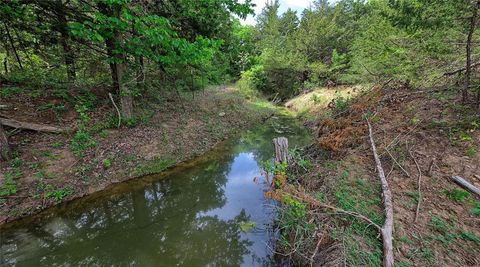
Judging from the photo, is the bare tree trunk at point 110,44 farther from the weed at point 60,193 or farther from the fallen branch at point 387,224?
the fallen branch at point 387,224

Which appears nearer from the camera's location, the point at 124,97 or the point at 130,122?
the point at 124,97

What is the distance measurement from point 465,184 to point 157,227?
544cm

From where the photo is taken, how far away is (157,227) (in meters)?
4.83

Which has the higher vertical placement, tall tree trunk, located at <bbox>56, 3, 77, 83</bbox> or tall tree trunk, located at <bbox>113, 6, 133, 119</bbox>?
tall tree trunk, located at <bbox>56, 3, 77, 83</bbox>

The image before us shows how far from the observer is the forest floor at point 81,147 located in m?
5.27

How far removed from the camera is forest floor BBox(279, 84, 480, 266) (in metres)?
3.12

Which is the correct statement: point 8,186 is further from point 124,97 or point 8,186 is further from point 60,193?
point 124,97

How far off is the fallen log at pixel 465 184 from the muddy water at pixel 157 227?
3222 millimetres

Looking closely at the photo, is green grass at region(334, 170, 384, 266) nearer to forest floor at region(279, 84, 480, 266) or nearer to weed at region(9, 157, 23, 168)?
forest floor at region(279, 84, 480, 266)

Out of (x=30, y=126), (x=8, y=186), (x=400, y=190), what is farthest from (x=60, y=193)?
(x=400, y=190)

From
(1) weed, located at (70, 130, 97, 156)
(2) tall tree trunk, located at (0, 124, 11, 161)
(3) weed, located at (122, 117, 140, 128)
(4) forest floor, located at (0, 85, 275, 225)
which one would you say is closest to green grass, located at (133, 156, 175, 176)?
(4) forest floor, located at (0, 85, 275, 225)

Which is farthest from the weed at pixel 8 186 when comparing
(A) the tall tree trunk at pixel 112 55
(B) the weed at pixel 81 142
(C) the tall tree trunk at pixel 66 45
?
(C) the tall tree trunk at pixel 66 45

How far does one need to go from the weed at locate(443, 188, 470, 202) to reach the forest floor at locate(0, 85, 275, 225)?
6409 millimetres

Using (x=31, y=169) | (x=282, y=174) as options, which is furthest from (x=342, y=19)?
(x=31, y=169)
